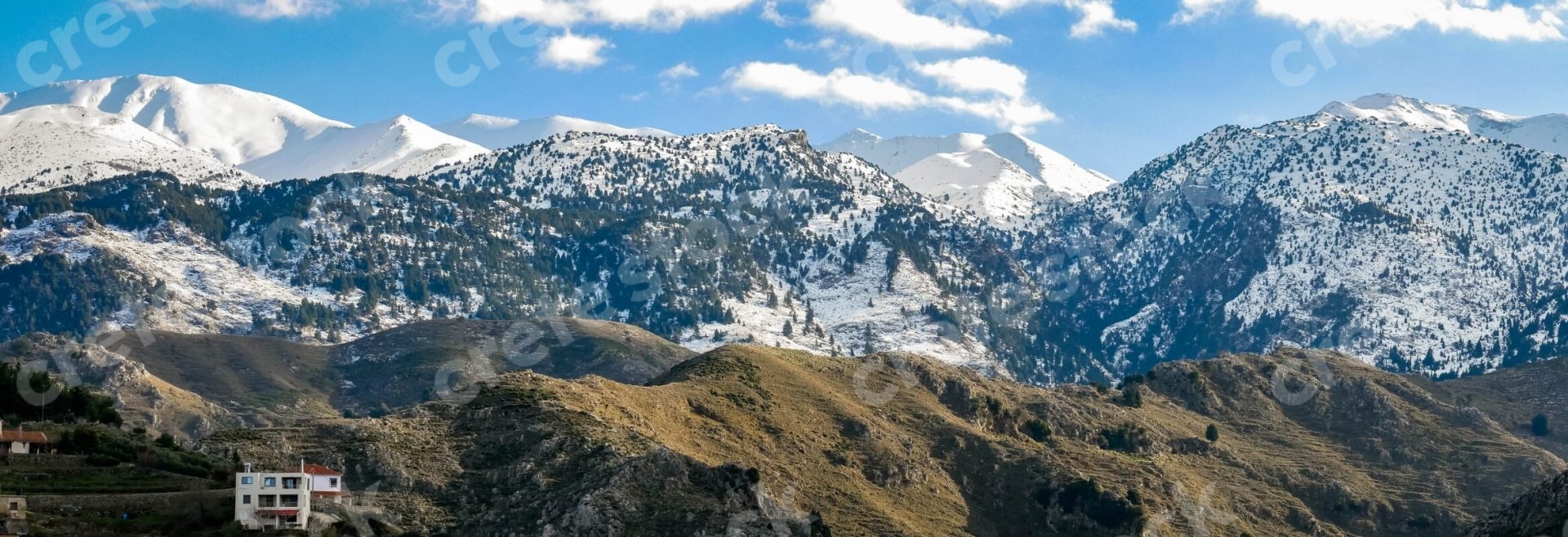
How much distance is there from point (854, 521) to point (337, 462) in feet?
175

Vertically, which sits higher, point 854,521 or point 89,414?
point 89,414

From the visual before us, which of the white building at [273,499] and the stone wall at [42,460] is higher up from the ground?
the stone wall at [42,460]

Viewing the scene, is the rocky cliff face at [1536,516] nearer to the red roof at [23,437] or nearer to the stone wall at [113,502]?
the stone wall at [113,502]

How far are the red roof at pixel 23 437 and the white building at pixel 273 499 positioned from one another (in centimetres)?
1932

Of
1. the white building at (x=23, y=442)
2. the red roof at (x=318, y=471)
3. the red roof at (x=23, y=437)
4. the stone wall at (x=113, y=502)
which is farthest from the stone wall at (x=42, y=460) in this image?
the red roof at (x=318, y=471)

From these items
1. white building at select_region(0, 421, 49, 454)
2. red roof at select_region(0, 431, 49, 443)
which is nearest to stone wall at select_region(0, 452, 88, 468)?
white building at select_region(0, 421, 49, 454)

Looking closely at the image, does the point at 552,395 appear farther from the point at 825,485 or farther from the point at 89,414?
the point at 89,414

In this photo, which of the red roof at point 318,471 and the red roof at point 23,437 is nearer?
the red roof at point 318,471

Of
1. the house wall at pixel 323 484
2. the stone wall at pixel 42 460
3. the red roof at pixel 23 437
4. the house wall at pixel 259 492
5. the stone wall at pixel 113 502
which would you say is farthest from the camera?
the red roof at pixel 23 437

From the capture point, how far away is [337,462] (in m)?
148

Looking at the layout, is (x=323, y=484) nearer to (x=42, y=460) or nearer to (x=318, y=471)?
(x=318, y=471)

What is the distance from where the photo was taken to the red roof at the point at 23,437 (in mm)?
132500

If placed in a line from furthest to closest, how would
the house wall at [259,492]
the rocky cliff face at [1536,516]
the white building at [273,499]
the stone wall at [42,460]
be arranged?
1. the rocky cliff face at [1536,516]
2. the stone wall at [42,460]
3. the white building at [273,499]
4. the house wall at [259,492]

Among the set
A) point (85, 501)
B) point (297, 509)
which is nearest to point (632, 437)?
point (297, 509)
